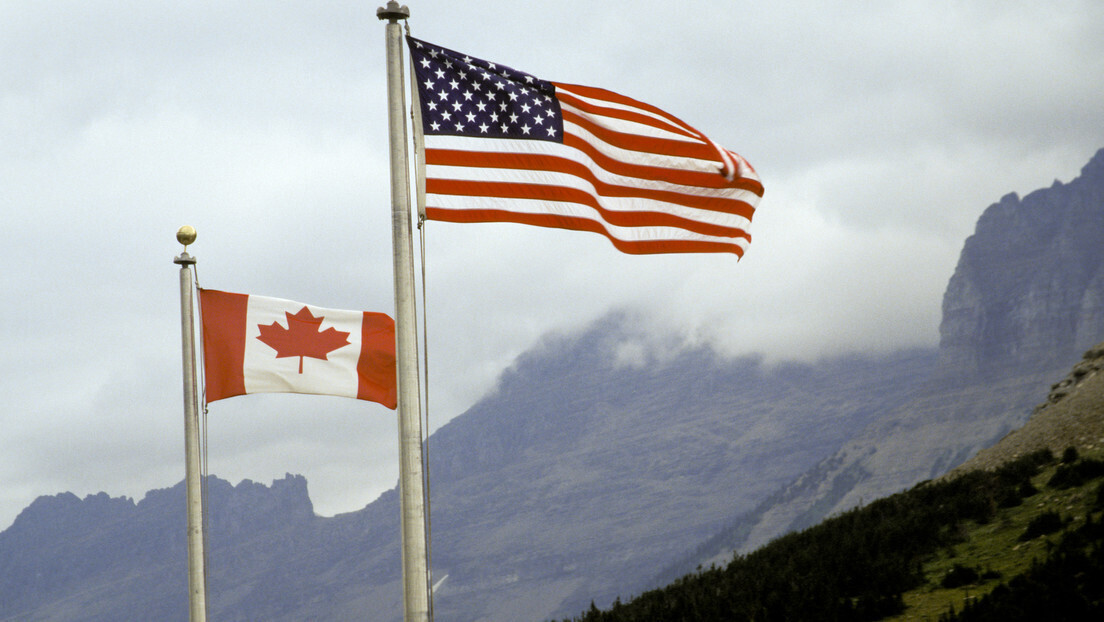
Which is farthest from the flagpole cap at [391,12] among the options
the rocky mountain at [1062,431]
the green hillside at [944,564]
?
the rocky mountain at [1062,431]

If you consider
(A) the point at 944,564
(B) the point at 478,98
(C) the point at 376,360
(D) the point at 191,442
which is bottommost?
(A) the point at 944,564

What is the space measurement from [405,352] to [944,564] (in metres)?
17.1

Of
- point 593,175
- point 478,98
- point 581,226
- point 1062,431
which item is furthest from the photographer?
point 1062,431

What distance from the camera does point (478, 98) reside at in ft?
50.5

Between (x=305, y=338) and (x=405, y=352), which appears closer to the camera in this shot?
(x=405, y=352)

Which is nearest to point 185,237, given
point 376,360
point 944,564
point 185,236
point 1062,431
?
→ point 185,236

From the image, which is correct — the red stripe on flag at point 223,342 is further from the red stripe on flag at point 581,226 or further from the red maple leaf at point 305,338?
the red stripe on flag at point 581,226

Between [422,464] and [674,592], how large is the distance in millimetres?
20145

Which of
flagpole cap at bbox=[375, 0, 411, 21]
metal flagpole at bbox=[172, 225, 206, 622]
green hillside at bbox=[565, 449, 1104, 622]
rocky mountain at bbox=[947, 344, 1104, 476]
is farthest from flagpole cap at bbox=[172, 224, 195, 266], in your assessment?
rocky mountain at bbox=[947, 344, 1104, 476]

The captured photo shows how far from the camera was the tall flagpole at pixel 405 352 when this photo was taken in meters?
13.7

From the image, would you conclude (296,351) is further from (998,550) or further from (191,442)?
(998,550)

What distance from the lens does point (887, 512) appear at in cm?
3522

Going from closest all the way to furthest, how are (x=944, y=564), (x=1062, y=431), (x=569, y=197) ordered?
1. (x=569, y=197)
2. (x=944, y=564)
3. (x=1062, y=431)

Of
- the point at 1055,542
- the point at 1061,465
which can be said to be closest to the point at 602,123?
the point at 1055,542
